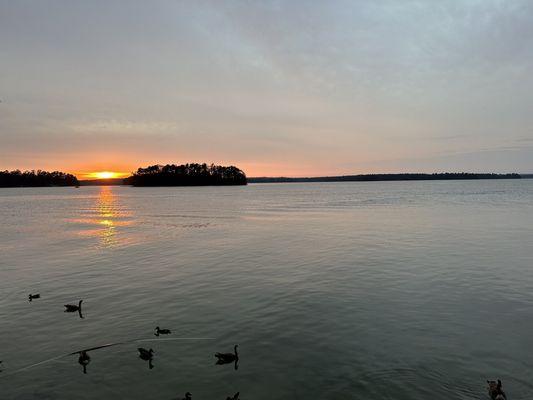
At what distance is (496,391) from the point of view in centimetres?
1064

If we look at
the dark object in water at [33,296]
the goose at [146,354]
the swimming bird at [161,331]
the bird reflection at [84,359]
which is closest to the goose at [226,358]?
the goose at [146,354]

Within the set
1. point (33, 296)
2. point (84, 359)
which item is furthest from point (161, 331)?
point (33, 296)

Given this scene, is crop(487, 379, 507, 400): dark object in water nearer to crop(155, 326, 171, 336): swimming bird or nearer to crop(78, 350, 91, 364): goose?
crop(155, 326, 171, 336): swimming bird

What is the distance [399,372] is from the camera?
41.0 ft

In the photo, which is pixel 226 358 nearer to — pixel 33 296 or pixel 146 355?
pixel 146 355

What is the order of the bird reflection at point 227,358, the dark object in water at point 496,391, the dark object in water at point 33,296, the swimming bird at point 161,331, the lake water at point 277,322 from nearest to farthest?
the dark object in water at point 496,391
the lake water at point 277,322
the bird reflection at point 227,358
the swimming bird at point 161,331
the dark object in water at point 33,296

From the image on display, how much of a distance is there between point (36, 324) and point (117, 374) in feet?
24.4

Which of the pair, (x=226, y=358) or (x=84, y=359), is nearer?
(x=226, y=358)

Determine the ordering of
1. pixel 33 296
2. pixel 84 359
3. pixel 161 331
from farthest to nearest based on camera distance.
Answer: pixel 33 296
pixel 161 331
pixel 84 359

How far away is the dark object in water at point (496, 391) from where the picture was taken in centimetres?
1052

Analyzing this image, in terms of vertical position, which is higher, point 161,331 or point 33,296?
point 161,331

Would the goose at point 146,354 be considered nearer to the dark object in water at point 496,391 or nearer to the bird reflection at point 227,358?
the bird reflection at point 227,358

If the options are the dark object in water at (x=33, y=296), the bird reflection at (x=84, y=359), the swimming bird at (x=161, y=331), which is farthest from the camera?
the dark object in water at (x=33, y=296)

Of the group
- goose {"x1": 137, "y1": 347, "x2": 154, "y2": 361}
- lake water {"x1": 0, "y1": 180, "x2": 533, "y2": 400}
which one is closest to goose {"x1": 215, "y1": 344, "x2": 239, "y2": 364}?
lake water {"x1": 0, "y1": 180, "x2": 533, "y2": 400}
